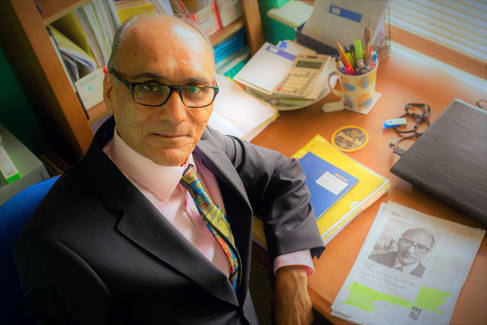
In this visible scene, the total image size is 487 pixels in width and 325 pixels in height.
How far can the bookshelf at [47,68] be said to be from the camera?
1.25 meters

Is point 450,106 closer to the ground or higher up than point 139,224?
closer to the ground

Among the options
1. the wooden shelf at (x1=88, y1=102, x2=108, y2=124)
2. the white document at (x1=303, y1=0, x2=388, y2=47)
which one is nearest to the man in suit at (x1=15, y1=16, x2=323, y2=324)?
the wooden shelf at (x1=88, y1=102, x2=108, y2=124)

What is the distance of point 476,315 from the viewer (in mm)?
970

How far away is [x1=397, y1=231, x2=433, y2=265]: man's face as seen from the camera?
3.58 feet

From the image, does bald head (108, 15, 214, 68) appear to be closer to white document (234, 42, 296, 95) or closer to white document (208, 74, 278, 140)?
white document (208, 74, 278, 140)

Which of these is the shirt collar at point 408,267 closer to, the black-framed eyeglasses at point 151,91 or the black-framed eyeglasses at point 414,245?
the black-framed eyeglasses at point 414,245

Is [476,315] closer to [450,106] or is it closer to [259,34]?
[450,106]

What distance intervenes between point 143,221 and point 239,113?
0.80 meters

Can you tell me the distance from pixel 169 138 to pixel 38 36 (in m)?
0.70

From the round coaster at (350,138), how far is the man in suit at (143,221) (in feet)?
1.55

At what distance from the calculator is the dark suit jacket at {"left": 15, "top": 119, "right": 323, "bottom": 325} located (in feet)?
1.96

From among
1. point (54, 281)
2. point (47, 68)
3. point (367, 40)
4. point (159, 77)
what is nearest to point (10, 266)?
point (54, 281)

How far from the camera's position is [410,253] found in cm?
110

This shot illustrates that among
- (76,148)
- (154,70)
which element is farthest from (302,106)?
(76,148)
